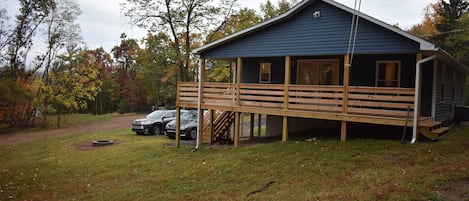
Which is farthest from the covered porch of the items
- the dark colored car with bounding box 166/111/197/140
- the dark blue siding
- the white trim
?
the dark colored car with bounding box 166/111/197/140

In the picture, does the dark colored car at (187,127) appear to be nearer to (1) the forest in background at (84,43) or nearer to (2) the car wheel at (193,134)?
(2) the car wheel at (193,134)

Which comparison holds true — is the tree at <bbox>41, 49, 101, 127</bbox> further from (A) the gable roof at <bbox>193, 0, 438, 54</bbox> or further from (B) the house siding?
(B) the house siding

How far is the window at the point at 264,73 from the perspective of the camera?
15516 mm

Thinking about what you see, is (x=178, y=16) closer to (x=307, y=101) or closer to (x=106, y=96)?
(x=307, y=101)

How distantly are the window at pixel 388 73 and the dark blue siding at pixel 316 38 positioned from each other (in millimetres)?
2117

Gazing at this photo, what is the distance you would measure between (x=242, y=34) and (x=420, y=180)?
8.80m

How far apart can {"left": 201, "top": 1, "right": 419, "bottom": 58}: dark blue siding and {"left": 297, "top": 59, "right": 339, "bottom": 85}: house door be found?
2107mm

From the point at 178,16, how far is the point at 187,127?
11.6 meters

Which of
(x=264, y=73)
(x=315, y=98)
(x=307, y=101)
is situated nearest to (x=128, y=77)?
(x=264, y=73)

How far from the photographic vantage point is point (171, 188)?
8.54 meters

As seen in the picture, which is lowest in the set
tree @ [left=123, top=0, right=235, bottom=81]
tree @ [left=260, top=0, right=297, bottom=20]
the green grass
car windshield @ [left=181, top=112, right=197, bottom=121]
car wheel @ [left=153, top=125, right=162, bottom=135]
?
the green grass

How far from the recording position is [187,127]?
679 inches

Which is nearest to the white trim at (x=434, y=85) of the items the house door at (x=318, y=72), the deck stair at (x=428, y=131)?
the deck stair at (x=428, y=131)

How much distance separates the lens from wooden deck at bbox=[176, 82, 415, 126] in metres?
10.5
